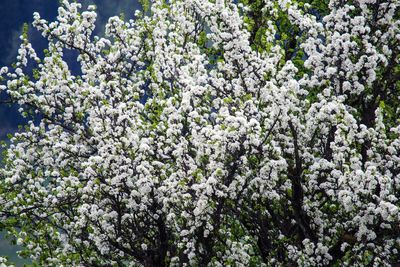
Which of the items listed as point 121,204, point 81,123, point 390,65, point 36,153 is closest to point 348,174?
point 390,65

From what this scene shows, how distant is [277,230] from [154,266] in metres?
3.98

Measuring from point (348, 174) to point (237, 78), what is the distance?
6055 mm

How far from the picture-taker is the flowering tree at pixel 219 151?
1364cm

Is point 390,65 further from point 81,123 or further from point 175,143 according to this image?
point 81,123

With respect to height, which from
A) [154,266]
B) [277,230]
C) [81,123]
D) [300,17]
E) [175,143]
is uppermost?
[300,17]

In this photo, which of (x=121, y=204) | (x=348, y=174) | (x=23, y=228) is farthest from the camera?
(x=23, y=228)

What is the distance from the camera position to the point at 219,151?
Answer: 1344cm

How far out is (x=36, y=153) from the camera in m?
19.3

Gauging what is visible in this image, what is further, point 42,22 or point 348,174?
point 42,22

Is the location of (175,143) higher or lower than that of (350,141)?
higher

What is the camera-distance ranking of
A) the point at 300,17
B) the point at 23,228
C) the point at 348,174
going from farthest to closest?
the point at 23,228 < the point at 300,17 < the point at 348,174

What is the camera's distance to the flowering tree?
13.6 m

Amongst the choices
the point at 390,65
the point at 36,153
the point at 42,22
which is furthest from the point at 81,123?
the point at 390,65

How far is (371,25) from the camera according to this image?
16.1 m
